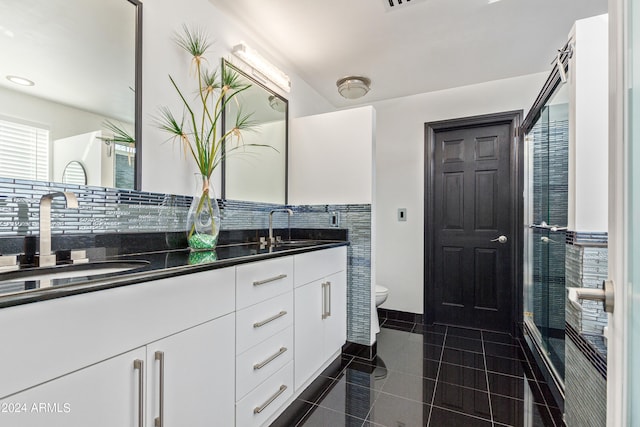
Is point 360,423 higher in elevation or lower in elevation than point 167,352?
lower

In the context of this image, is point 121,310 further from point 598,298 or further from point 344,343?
point 344,343

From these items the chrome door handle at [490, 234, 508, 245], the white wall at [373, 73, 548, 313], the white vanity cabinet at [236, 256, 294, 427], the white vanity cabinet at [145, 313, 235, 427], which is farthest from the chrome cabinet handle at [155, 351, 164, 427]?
the chrome door handle at [490, 234, 508, 245]

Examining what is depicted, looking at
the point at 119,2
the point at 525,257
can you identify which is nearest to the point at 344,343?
the point at 525,257

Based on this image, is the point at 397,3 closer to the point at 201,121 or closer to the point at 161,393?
the point at 201,121

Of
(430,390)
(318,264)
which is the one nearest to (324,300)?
(318,264)

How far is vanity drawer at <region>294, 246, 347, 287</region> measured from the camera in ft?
5.87

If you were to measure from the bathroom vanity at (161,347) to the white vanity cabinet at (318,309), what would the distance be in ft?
0.07

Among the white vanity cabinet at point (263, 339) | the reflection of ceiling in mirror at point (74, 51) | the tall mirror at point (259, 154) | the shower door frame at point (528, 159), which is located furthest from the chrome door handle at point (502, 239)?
the reflection of ceiling in mirror at point (74, 51)

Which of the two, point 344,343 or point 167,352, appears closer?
point 167,352

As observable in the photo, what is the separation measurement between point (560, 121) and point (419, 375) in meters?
1.81

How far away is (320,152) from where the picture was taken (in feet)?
8.68

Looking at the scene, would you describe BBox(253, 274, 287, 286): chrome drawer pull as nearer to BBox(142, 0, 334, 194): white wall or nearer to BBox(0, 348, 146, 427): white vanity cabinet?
BBox(0, 348, 146, 427): white vanity cabinet

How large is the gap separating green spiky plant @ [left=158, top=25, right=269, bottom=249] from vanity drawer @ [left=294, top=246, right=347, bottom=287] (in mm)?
509

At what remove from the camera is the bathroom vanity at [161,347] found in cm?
69
